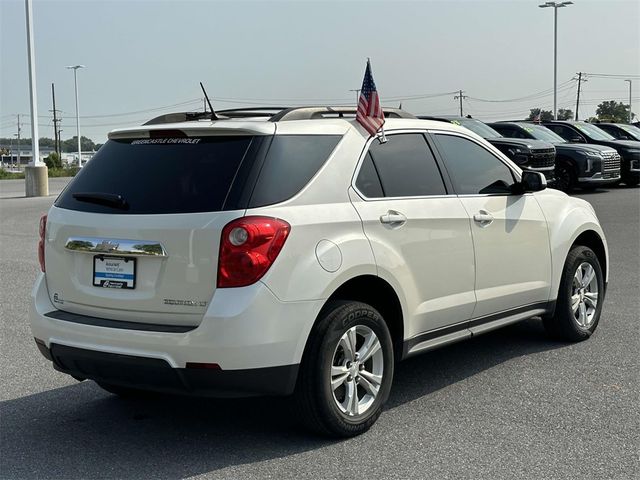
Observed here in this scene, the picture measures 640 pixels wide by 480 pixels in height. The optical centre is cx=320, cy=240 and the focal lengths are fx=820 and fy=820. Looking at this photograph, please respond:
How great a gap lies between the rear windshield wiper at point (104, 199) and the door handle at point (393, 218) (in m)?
1.44

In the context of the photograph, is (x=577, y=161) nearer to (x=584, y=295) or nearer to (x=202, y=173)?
(x=584, y=295)

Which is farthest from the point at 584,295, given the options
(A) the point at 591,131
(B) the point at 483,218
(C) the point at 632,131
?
(C) the point at 632,131

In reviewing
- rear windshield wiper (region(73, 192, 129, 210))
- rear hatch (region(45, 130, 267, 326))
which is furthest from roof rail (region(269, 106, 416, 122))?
rear windshield wiper (region(73, 192, 129, 210))

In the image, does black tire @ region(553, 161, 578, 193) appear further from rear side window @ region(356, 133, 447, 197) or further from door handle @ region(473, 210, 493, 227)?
rear side window @ region(356, 133, 447, 197)

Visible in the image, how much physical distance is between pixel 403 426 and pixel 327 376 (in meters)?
0.66

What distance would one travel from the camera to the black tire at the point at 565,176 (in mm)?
20234

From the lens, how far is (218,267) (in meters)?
4.04

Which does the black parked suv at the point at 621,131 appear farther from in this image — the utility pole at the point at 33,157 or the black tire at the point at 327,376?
the black tire at the point at 327,376

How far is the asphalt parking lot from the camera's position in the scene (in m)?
4.09

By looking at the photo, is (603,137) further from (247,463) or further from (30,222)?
(247,463)

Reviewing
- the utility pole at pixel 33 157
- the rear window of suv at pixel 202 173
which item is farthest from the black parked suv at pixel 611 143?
the rear window of suv at pixel 202 173

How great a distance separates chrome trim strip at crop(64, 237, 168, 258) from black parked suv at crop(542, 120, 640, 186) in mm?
20156

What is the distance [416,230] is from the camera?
16.1ft

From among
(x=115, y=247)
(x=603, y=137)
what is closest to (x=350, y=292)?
(x=115, y=247)
